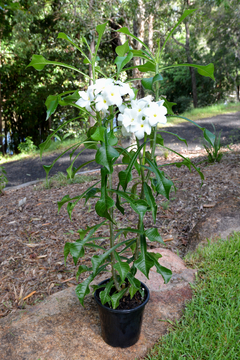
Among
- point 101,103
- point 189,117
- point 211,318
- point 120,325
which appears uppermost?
point 101,103

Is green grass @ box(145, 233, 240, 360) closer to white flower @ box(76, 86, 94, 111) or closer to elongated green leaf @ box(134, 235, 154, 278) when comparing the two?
elongated green leaf @ box(134, 235, 154, 278)

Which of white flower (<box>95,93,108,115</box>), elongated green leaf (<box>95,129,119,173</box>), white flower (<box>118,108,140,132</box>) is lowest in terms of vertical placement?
elongated green leaf (<box>95,129,119,173</box>)

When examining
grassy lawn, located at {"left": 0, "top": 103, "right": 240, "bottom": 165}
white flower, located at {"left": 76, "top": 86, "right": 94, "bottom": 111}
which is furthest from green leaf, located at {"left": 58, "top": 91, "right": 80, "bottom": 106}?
grassy lawn, located at {"left": 0, "top": 103, "right": 240, "bottom": 165}

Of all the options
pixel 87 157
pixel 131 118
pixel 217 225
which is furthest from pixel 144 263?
pixel 87 157

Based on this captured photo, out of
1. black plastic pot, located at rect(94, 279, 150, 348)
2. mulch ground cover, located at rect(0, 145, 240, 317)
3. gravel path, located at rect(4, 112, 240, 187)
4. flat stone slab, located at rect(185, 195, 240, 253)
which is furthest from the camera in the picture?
gravel path, located at rect(4, 112, 240, 187)

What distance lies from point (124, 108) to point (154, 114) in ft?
0.46

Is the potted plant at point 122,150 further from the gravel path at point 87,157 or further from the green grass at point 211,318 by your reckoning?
the gravel path at point 87,157

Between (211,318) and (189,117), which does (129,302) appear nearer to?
(211,318)

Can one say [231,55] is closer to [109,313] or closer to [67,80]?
[67,80]

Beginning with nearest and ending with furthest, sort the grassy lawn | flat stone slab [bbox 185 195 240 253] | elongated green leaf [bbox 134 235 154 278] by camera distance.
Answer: elongated green leaf [bbox 134 235 154 278] → flat stone slab [bbox 185 195 240 253] → the grassy lawn

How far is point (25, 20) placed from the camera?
23.6ft

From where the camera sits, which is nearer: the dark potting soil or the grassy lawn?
the dark potting soil

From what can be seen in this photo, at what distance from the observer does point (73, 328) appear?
5.15 ft

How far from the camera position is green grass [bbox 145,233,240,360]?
4.66 ft
